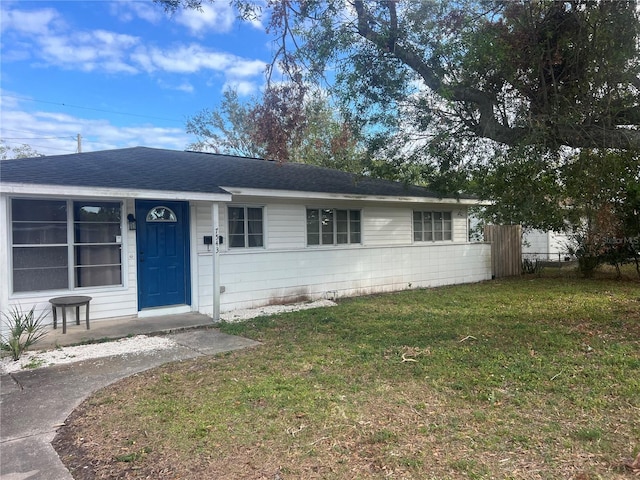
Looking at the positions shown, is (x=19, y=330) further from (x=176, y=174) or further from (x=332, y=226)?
(x=332, y=226)

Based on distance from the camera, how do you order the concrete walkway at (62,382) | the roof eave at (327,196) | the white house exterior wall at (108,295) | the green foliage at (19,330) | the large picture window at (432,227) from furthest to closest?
the large picture window at (432,227) → the roof eave at (327,196) → the white house exterior wall at (108,295) → the green foliage at (19,330) → the concrete walkway at (62,382)

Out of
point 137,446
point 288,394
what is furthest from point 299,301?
point 137,446

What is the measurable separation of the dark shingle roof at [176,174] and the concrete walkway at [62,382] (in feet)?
7.81

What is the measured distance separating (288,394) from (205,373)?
1282 millimetres

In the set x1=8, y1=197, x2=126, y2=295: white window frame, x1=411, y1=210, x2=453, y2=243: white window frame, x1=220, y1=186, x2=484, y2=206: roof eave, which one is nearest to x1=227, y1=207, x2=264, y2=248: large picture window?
x1=220, y1=186, x2=484, y2=206: roof eave

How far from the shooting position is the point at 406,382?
15.3 feet

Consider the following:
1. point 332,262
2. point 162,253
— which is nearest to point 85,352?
point 162,253

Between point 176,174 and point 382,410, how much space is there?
647 cm

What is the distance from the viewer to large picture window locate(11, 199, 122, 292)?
22.4 feet

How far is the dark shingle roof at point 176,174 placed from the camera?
6815 mm

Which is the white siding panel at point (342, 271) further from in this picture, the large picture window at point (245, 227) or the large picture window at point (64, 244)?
the large picture window at point (64, 244)

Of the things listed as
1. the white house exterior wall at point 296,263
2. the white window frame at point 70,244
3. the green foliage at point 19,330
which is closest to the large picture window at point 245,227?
the white house exterior wall at point 296,263

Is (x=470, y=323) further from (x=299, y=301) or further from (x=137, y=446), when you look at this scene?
(x=137, y=446)

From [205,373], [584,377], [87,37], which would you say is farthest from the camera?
[87,37]
